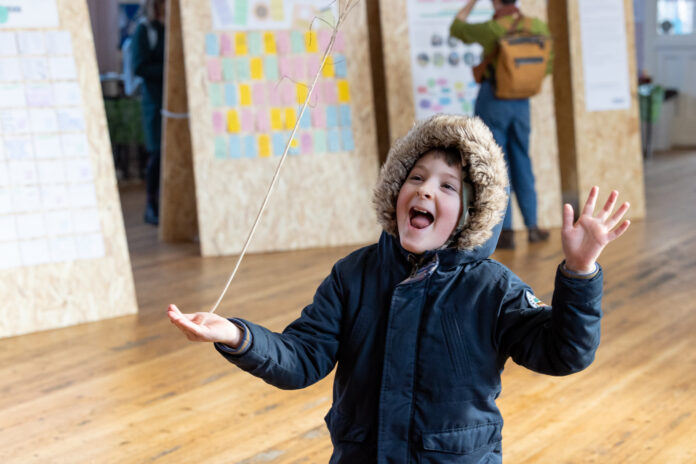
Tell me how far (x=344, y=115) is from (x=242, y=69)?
0.67m

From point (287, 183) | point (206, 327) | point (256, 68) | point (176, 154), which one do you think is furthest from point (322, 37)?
point (206, 327)

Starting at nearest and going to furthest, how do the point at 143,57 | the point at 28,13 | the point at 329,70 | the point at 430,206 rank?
the point at 430,206, the point at 28,13, the point at 329,70, the point at 143,57

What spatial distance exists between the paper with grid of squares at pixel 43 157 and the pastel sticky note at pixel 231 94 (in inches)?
55.4

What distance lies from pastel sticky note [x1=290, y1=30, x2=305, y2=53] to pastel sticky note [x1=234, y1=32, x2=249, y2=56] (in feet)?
0.88

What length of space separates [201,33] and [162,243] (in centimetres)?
147

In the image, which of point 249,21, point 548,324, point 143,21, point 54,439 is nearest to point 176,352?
point 54,439

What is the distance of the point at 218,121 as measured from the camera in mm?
4863

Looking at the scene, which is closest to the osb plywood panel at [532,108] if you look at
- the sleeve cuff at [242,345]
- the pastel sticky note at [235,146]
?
the pastel sticky note at [235,146]

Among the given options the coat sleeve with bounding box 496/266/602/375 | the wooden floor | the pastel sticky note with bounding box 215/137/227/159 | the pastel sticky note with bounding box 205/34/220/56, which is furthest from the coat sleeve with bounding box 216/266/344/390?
the pastel sticky note with bounding box 205/34/220/56

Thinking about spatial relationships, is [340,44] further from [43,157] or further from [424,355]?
[424,355]

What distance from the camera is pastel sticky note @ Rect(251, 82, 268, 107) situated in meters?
4.91

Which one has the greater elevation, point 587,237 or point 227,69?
point 227,69

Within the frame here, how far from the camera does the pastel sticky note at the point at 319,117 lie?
500 cm

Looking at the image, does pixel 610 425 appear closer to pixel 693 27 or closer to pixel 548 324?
pixel 548 324
